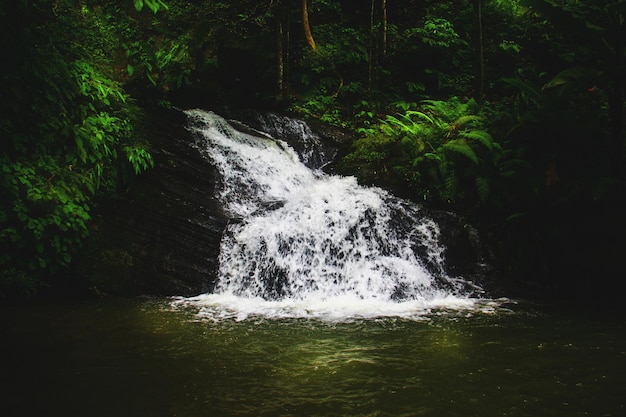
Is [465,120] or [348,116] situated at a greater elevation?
[348,116]

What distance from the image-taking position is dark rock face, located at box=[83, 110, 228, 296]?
7.46 m

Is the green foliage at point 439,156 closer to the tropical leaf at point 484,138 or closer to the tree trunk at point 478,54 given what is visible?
the tropical leaf at point 484,138

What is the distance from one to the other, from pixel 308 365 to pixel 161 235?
4657mm

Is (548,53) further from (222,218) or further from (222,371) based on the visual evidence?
(222,371)

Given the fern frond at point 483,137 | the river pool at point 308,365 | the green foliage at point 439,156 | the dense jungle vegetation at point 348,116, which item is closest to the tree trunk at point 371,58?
the dense jungle vegetation at point 348,116

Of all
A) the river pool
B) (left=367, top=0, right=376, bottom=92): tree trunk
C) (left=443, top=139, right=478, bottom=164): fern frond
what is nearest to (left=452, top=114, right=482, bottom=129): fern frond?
(left=443, top=139, right=478, bottom=164): fern frond

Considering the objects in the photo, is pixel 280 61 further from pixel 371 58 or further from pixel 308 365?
pixel 308 365

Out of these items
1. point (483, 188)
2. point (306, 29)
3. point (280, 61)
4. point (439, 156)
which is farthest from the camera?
point (306, 29)

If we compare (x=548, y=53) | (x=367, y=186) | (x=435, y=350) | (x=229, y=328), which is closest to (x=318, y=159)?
(x=367, y=186)

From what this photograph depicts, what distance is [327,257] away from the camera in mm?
7980

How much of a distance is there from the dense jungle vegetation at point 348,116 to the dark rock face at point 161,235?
40 cm

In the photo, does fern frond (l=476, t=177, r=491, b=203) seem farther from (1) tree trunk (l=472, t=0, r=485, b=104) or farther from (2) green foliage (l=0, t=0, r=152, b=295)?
(2) green foliage (l=0, t=0, r=152, b=295)

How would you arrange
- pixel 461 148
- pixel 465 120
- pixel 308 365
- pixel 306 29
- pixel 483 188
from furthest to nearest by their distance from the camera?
pixel 306 29, pixel 465 120, pixel 461 148, pixel 483 188, pixel 308 365

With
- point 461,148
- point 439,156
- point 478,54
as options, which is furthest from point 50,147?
point 478,54
